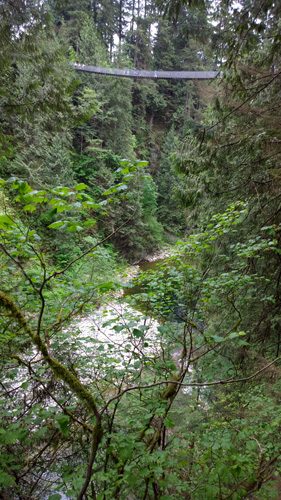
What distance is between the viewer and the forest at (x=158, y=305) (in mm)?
1496

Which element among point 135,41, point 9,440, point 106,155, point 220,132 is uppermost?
point 135,41

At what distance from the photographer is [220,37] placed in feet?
10.7

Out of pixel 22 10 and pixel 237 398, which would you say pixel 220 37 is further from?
pixel 237 398

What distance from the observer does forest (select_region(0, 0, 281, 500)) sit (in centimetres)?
150

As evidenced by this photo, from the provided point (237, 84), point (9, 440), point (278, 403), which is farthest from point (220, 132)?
point (9, 440)

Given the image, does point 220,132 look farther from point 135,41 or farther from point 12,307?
point 135,41

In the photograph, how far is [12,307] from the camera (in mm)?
1488

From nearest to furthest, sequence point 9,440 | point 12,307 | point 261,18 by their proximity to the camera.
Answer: point 9,440
point 12,307
point 261,18

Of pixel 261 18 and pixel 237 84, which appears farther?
pixel 237 84

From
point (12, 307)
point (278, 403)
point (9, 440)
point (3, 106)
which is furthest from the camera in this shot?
point (3, 106)

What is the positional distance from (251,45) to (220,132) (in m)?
0.94

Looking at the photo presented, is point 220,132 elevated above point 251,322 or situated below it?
above

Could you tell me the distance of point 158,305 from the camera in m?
2.32

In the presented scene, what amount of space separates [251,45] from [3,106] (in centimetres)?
293
